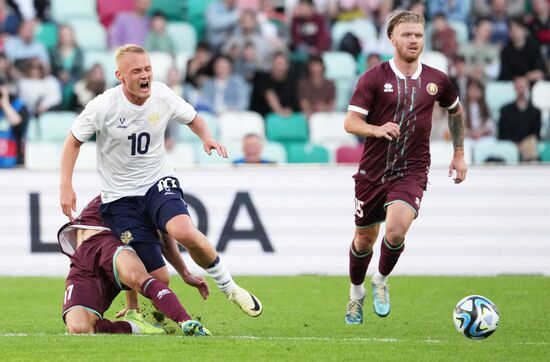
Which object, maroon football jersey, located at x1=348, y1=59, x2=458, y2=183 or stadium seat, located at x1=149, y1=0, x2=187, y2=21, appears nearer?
maroon football jersey, located at x1=348, y1=59, x2=458, y2=183

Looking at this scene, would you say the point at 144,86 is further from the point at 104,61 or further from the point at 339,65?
the point at 339,65

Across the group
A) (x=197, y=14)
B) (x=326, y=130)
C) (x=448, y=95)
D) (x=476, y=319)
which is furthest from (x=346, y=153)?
(x=476, y=319)

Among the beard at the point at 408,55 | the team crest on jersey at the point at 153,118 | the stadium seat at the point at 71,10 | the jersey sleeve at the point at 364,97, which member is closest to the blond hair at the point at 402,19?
the beard at the point at 408,55

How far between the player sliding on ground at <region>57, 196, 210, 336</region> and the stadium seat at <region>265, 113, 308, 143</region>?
10.2 metres

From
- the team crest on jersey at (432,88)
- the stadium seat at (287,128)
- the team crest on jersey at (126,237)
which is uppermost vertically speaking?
the team crest on jersey at (432,88)

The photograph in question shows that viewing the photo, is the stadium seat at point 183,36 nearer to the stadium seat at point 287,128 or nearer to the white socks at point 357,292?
the stadium seat at point 287,128

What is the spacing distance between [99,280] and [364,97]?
2579mm

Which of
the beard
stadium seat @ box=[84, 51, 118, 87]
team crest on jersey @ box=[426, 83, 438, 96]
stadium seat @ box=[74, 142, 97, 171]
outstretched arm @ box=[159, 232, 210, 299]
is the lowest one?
stadium seat @ box=[74, 142, 97, 171]

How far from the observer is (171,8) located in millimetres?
22500

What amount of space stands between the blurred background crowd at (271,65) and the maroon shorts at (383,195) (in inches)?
341

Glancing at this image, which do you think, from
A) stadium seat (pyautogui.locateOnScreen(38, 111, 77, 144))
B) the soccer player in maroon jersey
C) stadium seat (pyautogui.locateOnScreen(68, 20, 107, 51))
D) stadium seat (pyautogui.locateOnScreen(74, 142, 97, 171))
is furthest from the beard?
stadium seat (pyautogui.locateOnScreen(68, 20, 107, 51))

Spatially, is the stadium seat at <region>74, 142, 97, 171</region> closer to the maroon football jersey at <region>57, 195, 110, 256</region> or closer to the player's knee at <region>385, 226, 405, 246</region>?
the maroon football jersey at <region>57, 195, 110, 256</region>

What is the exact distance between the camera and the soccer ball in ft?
29.5

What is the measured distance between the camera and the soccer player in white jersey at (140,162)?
918cm
